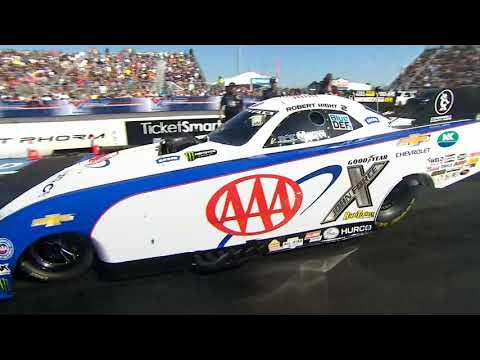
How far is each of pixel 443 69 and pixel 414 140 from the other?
78.0ft

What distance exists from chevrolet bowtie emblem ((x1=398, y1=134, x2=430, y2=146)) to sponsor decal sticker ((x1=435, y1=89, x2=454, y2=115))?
0.66 meters

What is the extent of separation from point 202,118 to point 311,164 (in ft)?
24.8

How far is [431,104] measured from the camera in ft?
14.2

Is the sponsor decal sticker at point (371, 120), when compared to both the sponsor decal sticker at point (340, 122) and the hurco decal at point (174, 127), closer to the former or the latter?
the sponsor decal sticker at point (340, 122)

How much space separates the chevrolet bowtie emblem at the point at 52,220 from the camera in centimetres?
278

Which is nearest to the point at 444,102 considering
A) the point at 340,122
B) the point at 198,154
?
the point at 340,122

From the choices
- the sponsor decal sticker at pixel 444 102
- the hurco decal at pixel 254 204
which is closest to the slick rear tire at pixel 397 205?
the sponsor decal sticker at pixel 444 102

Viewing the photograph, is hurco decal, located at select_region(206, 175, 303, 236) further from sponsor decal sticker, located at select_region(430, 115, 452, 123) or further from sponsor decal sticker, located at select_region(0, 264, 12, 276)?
sponsor decal sticker, located at select_region(430, 115, 452, 123)

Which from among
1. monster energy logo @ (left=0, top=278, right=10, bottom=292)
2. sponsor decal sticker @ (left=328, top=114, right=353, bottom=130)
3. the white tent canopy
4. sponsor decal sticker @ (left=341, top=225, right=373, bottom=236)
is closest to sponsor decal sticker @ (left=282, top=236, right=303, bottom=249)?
sponsor decal sticker @ (left=341, top=225, right=373, bottom=236)

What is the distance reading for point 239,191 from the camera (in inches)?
124

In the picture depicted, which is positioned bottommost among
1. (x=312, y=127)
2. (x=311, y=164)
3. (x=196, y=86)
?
(x=196, y=86)

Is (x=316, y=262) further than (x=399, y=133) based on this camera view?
No
